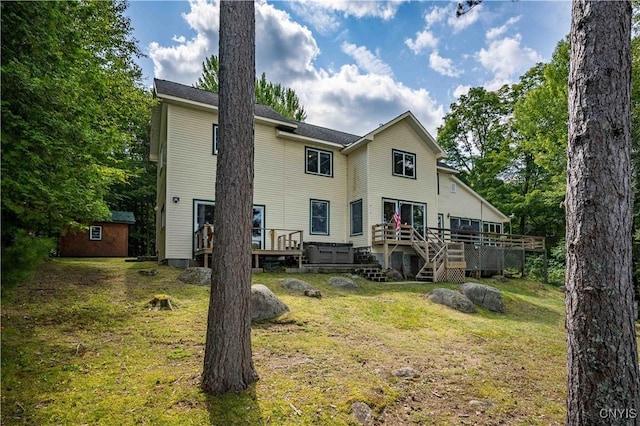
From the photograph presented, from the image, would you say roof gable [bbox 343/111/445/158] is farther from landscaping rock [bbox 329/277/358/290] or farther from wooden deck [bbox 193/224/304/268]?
landscaping rock [bbox 329/277/358/290]

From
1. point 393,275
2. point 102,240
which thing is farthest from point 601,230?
point 102,240

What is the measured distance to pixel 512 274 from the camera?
18.2 m

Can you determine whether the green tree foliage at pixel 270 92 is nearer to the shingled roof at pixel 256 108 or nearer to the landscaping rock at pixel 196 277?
the shingled roof at pixel 256 108

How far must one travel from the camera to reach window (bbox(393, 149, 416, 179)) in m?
15.8

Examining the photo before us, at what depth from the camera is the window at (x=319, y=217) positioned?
49.2 ft

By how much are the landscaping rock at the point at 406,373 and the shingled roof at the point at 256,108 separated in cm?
911

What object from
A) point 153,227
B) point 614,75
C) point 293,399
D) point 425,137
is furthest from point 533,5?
point 153,227

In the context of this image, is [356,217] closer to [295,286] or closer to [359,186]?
[359,186]

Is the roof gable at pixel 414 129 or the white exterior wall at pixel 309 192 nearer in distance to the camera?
the white exterior wall at pixel 309 192

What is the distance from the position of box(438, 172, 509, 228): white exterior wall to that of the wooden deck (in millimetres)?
9687

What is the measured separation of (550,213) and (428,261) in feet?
44.7

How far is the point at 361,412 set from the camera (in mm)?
3463

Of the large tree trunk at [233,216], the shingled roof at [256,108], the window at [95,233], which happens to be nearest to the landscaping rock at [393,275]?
the shingled roof at [256,108]

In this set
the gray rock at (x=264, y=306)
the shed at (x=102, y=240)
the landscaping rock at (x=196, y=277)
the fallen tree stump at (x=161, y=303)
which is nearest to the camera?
the gray rock at (x=264, y=306)
